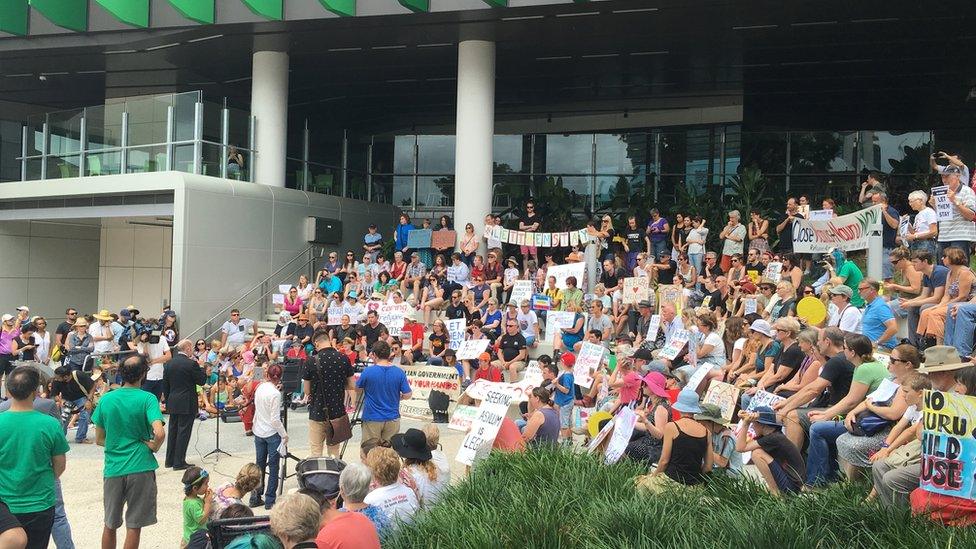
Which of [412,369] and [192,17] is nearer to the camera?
[412,369]

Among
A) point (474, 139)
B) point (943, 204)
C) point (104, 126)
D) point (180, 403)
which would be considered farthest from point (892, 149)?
point (180, 403)

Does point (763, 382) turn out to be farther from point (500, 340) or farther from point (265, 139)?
point (265, 139)

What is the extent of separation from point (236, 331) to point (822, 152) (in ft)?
69.1

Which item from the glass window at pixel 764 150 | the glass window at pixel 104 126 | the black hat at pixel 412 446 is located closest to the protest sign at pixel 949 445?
the black hat at pixel 412 446

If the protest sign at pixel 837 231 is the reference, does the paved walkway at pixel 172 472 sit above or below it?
below

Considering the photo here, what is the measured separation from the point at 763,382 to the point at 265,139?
18342 millimetres

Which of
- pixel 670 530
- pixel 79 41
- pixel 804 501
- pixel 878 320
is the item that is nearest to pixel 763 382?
pixel 878 320

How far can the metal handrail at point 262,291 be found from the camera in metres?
22.7

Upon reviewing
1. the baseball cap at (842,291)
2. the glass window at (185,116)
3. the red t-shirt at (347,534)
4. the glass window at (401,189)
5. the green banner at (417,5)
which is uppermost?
the green banner at (417,5)

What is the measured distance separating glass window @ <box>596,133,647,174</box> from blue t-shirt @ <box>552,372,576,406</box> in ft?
66.0

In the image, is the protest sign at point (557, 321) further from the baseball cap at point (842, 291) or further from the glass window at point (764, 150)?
the glass window at point (764, 150)

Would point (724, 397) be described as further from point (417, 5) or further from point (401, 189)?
point (401, 189)

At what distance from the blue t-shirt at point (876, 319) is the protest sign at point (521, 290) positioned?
30.5ft

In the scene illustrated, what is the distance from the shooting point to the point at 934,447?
5.88 metres
